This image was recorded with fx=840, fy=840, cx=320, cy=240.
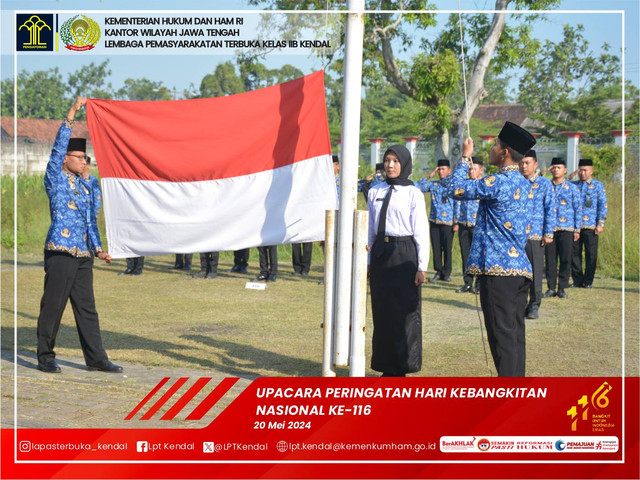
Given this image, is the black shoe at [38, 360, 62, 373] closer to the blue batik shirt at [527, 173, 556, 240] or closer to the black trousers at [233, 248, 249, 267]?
the blue batik shirt at [527, 173, 556, 240]

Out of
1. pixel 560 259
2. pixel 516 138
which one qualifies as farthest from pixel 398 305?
pixel 560 259

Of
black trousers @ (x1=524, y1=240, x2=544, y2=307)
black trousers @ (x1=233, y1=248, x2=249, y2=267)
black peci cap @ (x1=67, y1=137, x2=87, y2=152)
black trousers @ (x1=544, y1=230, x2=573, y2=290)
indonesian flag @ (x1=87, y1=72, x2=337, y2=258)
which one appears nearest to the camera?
indonesian flag @ (x1=87, y1=72, x2=337, y2=258)

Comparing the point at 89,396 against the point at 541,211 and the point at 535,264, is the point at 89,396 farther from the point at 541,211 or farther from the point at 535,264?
the point at 541,211

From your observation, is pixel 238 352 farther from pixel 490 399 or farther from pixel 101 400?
pixel 490 399

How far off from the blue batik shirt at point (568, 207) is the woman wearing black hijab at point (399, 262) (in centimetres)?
626

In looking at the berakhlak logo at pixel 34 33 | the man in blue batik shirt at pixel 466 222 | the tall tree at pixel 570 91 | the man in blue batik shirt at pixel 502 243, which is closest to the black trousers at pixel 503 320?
the man in blue batik shirt at pixel 502 243

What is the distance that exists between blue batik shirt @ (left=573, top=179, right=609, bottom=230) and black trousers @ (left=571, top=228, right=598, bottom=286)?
0.14 metres

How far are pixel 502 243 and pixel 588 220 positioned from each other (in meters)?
8.05

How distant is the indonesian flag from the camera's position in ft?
20.7

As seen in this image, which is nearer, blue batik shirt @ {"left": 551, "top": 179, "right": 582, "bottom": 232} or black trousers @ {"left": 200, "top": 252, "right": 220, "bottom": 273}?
blue batik shirt @ {"left": 551, "top": 179, "right": 582, "bottom": 232}

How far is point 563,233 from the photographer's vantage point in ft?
40.9

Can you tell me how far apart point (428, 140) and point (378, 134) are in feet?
26.6

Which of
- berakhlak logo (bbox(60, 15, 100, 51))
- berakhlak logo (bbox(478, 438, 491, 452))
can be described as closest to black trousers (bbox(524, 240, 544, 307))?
berakhlak logo (bbox(478, 438, 491, 452))

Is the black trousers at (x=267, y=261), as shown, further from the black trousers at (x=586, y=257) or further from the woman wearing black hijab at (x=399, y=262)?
the woman wearing black hijab at (x=399, y=262)
